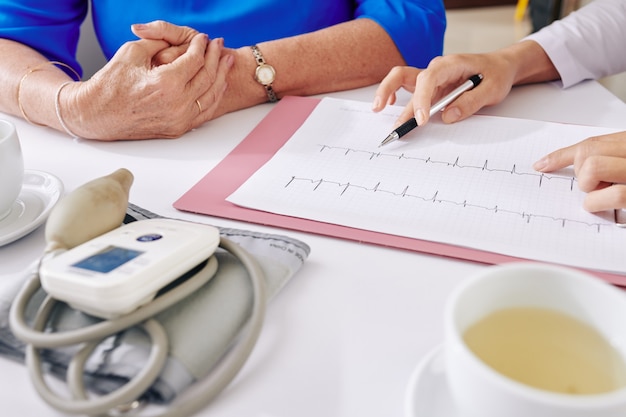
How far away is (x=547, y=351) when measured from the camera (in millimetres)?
361

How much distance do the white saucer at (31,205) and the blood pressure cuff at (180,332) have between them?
0.27ft

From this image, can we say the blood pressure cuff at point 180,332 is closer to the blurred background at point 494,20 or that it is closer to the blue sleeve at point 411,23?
the blue sleeve at point 411,23

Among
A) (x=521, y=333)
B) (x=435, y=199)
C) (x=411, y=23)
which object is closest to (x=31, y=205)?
(x=435, y=199)

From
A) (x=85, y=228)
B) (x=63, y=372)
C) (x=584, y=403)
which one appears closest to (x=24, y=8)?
(x=85, y=228)

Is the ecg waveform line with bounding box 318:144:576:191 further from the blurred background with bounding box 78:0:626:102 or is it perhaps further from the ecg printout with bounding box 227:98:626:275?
the blurred background with bounding box 78:0:626:102

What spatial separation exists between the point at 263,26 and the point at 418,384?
83cm

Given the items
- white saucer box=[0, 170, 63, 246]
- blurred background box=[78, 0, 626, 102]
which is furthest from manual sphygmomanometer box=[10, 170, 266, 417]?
blurred background box=[78, 0, 626, 102]

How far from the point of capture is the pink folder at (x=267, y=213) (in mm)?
585

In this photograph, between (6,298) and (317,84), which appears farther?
(317,84)

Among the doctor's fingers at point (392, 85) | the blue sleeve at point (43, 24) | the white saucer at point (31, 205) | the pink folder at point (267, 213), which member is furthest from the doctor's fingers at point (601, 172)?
the blue sleeve at point (43, 24)

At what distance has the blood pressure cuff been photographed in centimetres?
43

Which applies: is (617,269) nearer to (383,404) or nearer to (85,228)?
(383,404)

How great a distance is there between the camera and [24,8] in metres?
1.02

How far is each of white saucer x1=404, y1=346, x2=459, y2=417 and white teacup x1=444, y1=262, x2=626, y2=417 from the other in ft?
0.06
